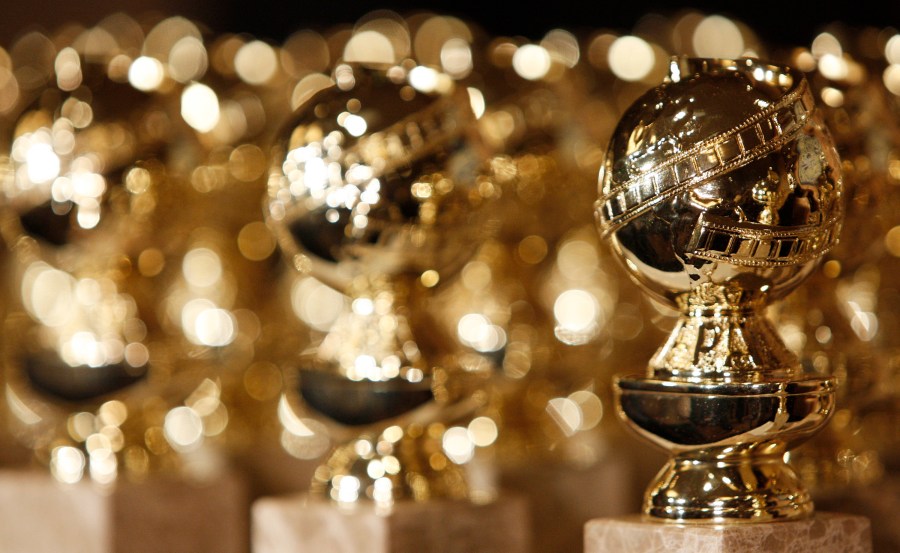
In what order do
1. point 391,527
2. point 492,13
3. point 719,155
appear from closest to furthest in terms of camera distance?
point 719,155 < point 391,527 < point 492,13

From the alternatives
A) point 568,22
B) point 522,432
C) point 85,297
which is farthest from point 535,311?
point 568,22

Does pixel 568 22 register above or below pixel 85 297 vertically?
above

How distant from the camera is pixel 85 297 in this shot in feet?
2.77

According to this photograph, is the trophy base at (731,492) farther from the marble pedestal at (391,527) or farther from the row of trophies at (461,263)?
the marble pedestal at (391,527)

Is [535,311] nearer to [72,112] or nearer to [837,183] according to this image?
[72,112]

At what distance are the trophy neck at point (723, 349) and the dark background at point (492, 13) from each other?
3.03 feet

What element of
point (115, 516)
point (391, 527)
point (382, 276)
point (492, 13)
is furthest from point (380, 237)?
point (492, 13)

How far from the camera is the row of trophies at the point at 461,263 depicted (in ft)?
1.65

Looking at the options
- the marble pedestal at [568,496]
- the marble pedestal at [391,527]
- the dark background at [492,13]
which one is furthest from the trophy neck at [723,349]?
the dark background at [492,13]

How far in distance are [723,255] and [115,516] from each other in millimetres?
411

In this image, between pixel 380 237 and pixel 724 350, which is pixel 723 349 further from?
pixel 380 237

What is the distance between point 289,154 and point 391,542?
19 cm

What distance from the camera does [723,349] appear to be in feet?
1.69

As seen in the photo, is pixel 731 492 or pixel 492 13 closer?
pixel 731 492
